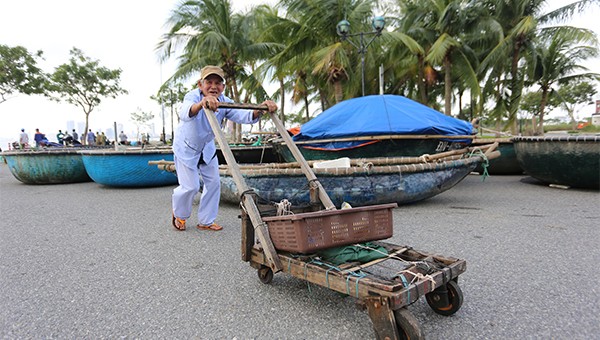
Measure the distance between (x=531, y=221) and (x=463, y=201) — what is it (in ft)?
4.58

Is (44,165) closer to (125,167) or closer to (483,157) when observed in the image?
(125,167)

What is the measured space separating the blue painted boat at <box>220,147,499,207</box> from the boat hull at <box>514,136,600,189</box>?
83.2 inches

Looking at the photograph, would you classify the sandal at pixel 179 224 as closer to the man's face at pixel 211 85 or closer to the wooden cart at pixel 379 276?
the man's face at pixel 211 85

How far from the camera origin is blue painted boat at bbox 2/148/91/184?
8.57 meters

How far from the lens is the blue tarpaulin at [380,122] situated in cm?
600

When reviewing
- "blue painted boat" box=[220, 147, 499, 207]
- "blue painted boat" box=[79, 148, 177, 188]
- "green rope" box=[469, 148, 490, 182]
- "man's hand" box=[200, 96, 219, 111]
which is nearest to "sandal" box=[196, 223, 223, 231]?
"blue painted boat" box=[220, 147, 499, 207]

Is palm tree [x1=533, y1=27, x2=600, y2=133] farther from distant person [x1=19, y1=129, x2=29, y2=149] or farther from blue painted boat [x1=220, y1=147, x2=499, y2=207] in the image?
distant person [x1=19, y1=129, x2=29, y2=149]

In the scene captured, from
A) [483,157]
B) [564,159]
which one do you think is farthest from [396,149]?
[564,159]

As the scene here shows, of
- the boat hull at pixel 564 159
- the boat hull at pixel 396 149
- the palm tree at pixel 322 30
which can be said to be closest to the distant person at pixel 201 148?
the boat hull at pixel 396 149

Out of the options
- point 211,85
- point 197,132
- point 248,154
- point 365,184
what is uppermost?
point 211,85

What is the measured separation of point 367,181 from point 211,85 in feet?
7.30

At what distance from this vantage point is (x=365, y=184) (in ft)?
14.5

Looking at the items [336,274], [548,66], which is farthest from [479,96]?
[336,274]

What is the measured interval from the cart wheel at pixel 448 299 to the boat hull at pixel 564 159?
17.1ft
